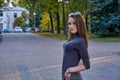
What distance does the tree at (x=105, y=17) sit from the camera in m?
36.7

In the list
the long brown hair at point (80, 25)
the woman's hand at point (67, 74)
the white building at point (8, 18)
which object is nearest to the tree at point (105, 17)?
the long brown hair at point (80, 25)

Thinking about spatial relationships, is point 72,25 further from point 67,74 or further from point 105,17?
point 105,17

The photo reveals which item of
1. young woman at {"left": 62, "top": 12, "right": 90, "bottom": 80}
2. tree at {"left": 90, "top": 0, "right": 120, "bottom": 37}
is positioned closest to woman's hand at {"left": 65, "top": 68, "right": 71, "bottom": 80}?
young woman at {"left": 62, "top": 12, "right": 90, "bottom": 80}

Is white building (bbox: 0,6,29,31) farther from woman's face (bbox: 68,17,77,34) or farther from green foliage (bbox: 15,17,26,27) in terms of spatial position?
woman's face (bbox: 68,17,77,34)

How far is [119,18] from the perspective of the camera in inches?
1414

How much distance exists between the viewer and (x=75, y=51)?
420cm

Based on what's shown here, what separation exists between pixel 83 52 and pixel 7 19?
11560 cm

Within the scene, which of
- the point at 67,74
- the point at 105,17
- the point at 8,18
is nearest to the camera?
the point at 67,74

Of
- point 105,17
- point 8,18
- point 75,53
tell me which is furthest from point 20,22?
point 75,53

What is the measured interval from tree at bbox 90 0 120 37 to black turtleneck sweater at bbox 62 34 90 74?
32203 mm

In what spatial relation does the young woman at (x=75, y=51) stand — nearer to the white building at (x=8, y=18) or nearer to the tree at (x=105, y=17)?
the tree at (x=105, y=17)

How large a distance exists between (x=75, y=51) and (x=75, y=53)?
2 centimetres

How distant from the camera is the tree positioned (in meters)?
36.7

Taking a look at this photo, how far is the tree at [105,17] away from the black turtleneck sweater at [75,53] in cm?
3220
